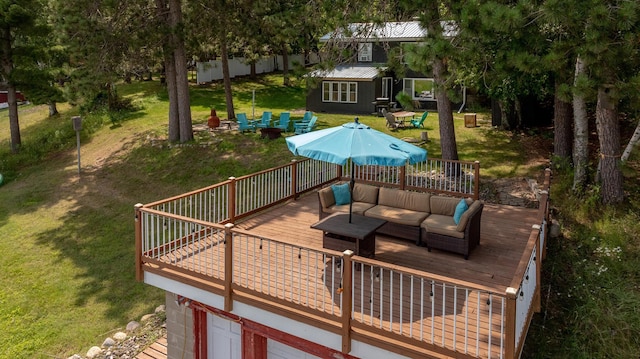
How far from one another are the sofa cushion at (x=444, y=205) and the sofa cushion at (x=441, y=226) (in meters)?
0.22

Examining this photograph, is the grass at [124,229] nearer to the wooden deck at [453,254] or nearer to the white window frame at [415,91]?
Result: the wooden deck at [453,254]

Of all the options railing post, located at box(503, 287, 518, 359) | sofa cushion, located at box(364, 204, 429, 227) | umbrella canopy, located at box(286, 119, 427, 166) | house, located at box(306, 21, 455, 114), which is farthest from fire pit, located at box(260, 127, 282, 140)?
railing post, located at box(503, 287, 518, 359)

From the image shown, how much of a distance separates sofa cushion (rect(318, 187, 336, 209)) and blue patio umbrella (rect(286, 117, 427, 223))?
4.01ft

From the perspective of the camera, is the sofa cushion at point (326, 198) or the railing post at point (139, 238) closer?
the railing post at point (139, 238)

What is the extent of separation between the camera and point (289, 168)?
475 inches

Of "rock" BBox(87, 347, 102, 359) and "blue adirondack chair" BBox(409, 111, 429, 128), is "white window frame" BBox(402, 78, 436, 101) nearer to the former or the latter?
"blue adirondack chair" BBox(409, 111, 429, 128)

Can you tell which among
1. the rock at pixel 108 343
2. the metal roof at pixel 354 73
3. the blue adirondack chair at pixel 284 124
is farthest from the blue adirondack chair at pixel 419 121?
the rock at pixel 108 343

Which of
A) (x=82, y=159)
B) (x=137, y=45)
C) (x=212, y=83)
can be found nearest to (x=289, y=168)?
(x=137, y=45)

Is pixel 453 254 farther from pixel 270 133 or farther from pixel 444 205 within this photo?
pixel 270 133

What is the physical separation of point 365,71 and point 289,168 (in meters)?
18.9

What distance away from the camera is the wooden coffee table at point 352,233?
7953 millimetres

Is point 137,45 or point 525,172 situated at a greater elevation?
point 137,45

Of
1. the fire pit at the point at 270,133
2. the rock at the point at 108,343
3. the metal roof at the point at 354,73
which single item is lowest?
the rock at the point at 108,343

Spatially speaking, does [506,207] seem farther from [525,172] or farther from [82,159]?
[82,159]
